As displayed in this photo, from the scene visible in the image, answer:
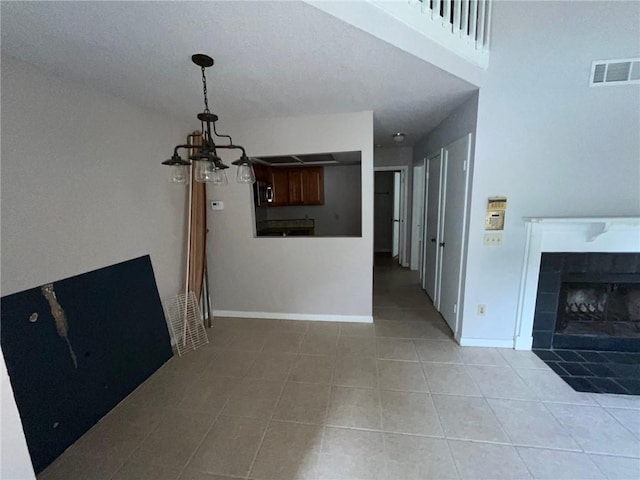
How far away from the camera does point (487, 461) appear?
5.00 feet

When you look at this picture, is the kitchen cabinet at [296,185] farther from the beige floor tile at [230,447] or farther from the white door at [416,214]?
the beige floor tile at [230,447]

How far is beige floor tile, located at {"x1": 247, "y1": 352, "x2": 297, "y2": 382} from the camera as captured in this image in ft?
7.55

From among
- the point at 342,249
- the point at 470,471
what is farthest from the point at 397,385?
the point at 342,249

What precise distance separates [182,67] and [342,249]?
218cm

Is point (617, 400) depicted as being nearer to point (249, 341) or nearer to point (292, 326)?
point (292, 326)

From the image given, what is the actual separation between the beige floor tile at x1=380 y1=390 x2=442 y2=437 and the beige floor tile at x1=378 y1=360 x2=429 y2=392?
0.07 m

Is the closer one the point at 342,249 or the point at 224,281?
the point at 342,249

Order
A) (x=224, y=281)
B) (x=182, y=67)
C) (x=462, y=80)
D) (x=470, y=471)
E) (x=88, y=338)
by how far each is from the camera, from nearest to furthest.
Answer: (x=470, y=471) < (x=182, y=67) < (x=88, y=338) < (x=462, y=80) < (x=224, y=281)

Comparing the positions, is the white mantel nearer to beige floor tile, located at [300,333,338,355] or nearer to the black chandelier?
beige floor tile, located at [300,333,338,355]

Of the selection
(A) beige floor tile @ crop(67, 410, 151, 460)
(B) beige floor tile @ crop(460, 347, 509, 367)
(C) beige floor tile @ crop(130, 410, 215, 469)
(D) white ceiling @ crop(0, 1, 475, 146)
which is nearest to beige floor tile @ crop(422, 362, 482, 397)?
(B) beige floor tile @ crop(460, 347, 509, 367)

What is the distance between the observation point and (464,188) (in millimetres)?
2564

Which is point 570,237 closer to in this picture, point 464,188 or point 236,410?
point 464,188

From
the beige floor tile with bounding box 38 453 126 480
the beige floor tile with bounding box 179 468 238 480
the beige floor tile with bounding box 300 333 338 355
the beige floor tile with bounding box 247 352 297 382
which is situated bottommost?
the beige floor tile with bounding box 38 453 126 480

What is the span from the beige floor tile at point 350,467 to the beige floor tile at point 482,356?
4.54ft
